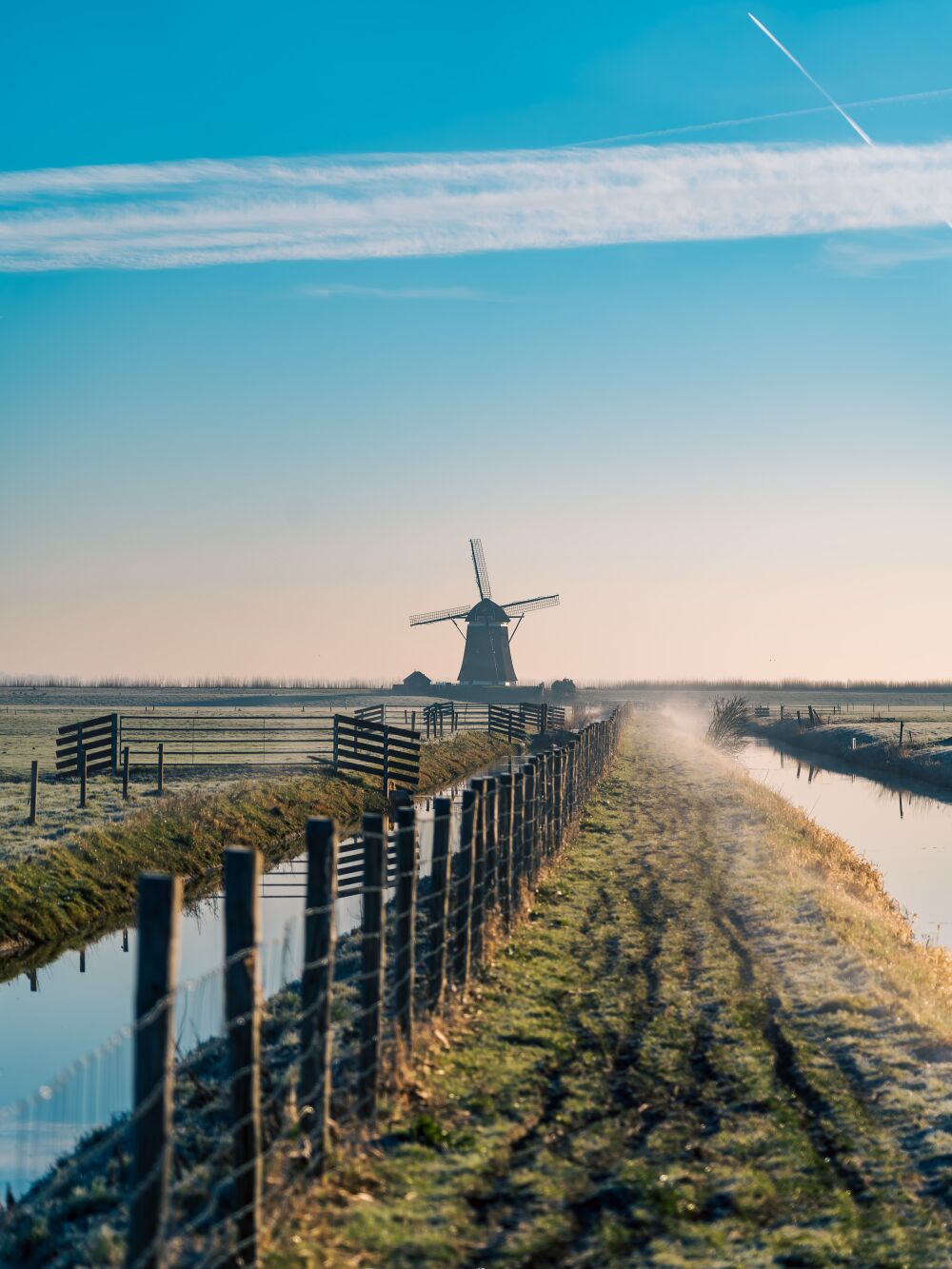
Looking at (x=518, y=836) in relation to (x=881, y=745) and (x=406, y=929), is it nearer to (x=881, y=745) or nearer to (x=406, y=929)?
(x=406, y=929)

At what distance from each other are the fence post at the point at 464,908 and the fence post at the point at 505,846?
1642mm

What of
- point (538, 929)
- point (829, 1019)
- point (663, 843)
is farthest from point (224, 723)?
point (829, 1019)

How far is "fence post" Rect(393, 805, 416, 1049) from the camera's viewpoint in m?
9.01

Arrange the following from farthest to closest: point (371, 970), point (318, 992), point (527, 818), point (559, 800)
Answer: point (559, 800)
point (527, 818)
point (371, 970)
point (318, 992)

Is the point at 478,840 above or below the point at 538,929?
above

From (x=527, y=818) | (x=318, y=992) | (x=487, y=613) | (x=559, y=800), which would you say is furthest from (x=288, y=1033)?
(x=487, y=613)

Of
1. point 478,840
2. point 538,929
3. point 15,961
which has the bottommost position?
point 15,961

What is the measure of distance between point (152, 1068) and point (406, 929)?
4.11 meters

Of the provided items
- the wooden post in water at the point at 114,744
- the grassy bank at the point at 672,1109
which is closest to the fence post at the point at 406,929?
the grassy bank at the point at 672,1109

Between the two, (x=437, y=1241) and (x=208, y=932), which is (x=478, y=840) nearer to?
(x=437, y=1241)

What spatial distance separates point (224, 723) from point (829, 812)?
123 feet

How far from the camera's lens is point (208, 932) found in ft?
61.6

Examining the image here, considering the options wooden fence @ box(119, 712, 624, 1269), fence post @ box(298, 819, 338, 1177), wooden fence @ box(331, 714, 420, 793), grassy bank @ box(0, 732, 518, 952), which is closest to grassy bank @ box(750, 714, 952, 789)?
wooden fence @ box(331, 714, 420, 793)

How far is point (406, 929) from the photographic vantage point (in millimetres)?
9141
